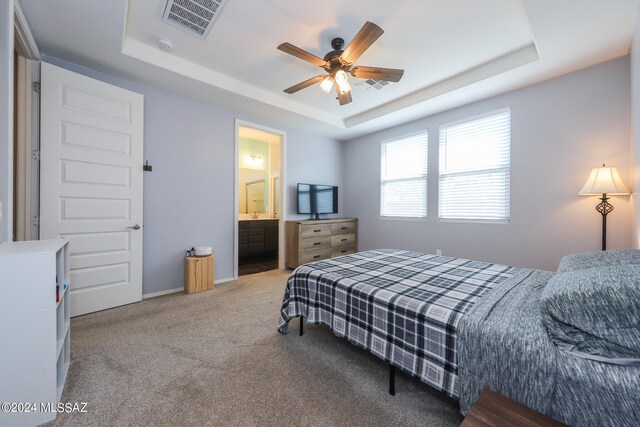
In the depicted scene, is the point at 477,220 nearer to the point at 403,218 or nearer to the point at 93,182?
the point at 403,218

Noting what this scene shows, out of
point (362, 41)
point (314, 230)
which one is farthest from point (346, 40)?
point (314, 230)

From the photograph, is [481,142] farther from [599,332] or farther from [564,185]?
[599,332]

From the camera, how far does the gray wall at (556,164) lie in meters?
2.46

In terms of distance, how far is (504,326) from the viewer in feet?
3.45

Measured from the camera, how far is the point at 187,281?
3.13 m

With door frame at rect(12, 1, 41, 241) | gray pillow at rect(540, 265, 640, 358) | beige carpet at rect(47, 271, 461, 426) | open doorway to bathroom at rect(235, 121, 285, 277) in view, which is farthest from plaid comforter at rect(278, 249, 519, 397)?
open doorway to bathroom at rect(235, 121, 285, 277)

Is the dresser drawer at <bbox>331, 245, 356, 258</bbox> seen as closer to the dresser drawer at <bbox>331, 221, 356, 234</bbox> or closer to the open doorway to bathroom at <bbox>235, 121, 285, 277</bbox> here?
the dresser drawer at <bbox>331, 221, 356, 234</bbox>

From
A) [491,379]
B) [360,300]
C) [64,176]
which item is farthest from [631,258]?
[64,176]

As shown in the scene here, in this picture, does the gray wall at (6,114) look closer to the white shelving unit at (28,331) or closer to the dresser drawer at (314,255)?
the white shelving unit at (28,331)

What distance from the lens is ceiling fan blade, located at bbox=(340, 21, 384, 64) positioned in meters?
1.74

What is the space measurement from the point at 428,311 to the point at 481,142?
3.07 m

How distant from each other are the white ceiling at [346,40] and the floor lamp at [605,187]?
3.73 ft

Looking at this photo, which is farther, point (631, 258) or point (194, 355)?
point (194, 355)

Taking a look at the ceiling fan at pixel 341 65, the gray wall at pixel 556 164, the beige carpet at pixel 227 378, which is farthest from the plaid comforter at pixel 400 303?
the ceiling fan at pixel 341 65
